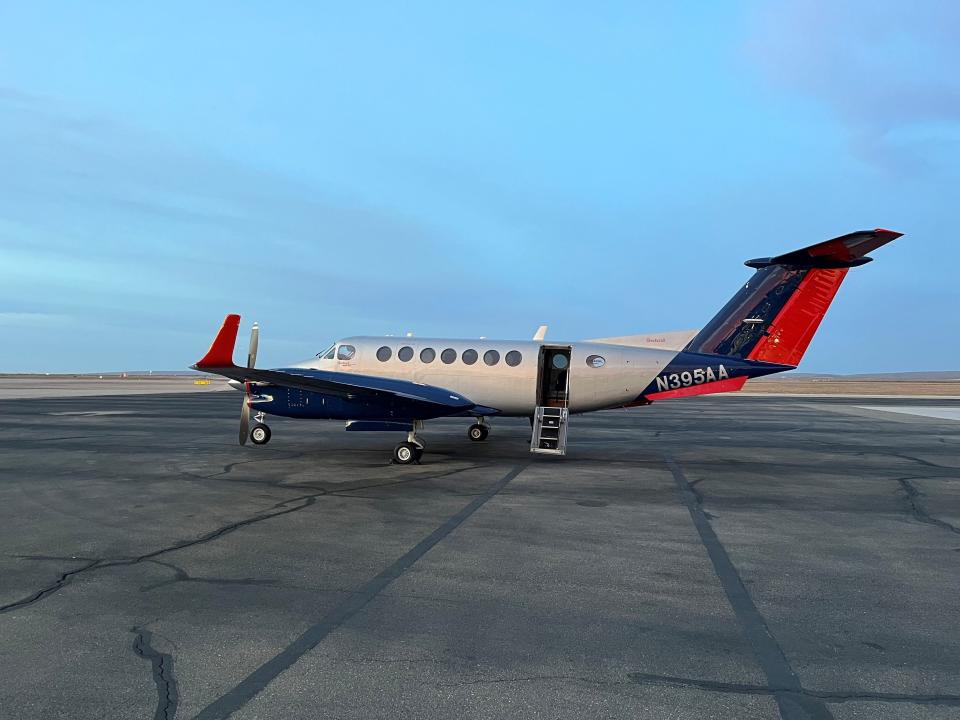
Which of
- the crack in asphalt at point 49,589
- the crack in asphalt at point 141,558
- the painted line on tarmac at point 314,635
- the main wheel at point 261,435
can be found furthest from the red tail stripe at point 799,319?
the crack in asphalt at point 49,589

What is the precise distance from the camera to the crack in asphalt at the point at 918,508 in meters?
9.62

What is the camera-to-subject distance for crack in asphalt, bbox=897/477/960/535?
9.62 metres

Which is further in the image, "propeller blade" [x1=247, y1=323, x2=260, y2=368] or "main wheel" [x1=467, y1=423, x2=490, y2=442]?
"main wheel" [x1=467, y1=423, x2=490, y2=442]

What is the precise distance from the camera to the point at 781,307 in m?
16.7

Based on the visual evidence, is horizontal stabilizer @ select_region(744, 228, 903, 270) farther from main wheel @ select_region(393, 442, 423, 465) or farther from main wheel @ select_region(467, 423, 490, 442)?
main wheel @ select_region(393, 442, 423, 465)

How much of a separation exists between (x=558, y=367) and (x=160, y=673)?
13.5 meters

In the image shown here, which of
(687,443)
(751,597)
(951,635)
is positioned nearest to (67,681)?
(751,597)

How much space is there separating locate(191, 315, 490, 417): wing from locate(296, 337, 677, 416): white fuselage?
0.37 meters

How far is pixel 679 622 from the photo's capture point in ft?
18.6

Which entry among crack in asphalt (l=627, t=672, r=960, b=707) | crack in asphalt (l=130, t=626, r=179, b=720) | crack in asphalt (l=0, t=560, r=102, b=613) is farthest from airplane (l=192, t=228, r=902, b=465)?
crack in asphalt (l=627, t=672, r=960, b=707)

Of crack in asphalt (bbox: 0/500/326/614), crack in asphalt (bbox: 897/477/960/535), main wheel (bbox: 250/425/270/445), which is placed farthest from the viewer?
main wheel (bbox: 250/425/270/445)

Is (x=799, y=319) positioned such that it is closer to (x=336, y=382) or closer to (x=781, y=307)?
(x=781, y=307)

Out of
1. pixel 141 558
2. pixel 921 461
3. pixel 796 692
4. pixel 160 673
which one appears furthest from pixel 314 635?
pixel 921 461

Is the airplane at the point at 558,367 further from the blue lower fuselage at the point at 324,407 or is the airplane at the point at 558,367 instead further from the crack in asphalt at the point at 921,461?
the crack in asphalt at the point at 921,461
